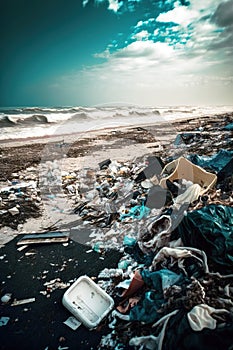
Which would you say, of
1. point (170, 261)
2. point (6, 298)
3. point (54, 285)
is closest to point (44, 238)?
point (54, 285)

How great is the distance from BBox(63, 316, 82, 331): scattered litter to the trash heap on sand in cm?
21

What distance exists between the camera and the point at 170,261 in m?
2.05

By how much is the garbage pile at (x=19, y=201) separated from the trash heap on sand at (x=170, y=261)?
741 millimetres

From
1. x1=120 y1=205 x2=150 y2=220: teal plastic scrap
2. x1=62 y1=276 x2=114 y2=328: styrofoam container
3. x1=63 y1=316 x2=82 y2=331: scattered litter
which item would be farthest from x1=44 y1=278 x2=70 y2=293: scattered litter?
x1=120 y1=205 x2=150 y2=220: teal plastic scrap

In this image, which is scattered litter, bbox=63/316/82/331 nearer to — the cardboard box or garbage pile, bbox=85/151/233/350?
garbage pile, bbox=85/151/233/350

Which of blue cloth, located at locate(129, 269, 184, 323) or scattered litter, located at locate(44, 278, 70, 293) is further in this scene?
scattered litter, located at locate(44, 278, 70, 293)

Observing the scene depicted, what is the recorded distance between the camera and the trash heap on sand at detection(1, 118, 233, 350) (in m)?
1.44

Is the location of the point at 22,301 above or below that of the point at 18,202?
below

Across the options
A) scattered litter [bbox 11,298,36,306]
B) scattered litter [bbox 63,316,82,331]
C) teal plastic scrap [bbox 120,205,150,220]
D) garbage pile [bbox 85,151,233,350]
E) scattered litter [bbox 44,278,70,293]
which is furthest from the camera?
teal plastic scrap [bbox 120,205,150,220]

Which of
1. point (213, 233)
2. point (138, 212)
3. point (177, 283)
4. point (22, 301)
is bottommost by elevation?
point (22, 301)

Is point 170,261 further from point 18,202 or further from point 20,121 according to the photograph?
point 20,121

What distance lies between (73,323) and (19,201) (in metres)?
2.69

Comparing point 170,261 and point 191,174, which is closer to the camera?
point 170,261

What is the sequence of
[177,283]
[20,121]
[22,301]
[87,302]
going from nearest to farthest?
[177,283], [87,302], [22,301], [20,121]
